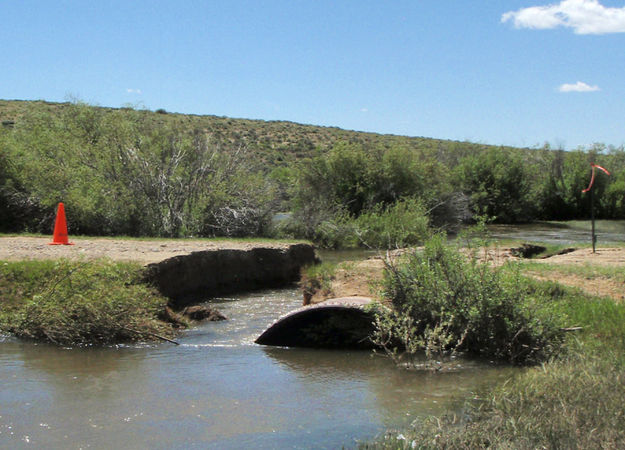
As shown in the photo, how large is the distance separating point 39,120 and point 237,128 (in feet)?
133

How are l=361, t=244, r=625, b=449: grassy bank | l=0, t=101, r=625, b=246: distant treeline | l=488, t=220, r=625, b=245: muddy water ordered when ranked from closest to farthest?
l=361, t=244, r=625, b=449: grassy bank < l=0, t=101, r=625, b=246: distant treeline < l=488, t=220, r=625, b=245: muddy water

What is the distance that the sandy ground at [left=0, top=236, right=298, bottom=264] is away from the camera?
1274 cm

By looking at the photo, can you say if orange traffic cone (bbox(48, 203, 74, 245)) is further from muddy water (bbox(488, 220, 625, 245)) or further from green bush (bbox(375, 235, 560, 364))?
muddy water (bbox(488, 220, 625, 245))

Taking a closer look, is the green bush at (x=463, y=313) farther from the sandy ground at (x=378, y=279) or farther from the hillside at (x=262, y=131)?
the hillside at (x=262, y=131)

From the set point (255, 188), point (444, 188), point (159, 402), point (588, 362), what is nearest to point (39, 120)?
point (255, 188)

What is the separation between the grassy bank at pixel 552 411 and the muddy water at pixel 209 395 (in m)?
0.51

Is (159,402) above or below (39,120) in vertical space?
below

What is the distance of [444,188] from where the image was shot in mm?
29391

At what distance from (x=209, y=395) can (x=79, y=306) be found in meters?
3.44

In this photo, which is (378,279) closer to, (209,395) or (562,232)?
(209,395)

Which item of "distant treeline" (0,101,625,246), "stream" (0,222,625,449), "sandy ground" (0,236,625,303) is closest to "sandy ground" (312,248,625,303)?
"sandy ground" (0,236,625,303)

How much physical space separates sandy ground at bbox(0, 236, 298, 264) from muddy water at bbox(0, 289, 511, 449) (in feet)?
10.9

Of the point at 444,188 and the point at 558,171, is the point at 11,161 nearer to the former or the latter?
the point at 444,188

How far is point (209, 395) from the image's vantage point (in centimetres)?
727
